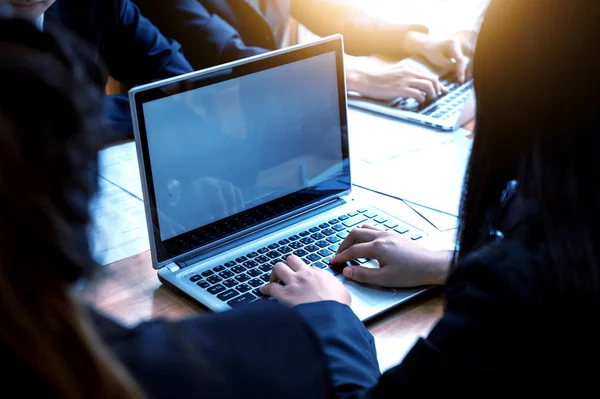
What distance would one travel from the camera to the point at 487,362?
615 mm

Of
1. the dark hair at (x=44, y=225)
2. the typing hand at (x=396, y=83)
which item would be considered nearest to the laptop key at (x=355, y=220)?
the typing hand at (x=396, y=83)

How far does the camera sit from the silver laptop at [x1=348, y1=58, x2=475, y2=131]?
5.11ft

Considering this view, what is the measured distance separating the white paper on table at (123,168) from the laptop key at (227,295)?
0.38 metres

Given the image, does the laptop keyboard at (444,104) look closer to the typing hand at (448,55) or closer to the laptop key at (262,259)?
the typing hand at (448,55)

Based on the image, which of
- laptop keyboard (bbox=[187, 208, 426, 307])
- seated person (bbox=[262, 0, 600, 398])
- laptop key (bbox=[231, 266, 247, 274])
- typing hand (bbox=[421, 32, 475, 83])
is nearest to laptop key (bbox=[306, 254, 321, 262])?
laptop keyboard (bbox=[187, 208, 426, 307])

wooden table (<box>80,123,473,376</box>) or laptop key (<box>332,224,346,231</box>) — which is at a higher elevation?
laptop key (<box>332,224,346,231</box>)

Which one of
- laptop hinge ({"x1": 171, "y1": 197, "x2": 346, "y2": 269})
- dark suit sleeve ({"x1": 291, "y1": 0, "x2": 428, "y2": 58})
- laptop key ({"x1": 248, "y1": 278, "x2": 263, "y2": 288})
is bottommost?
laptop key ({"x1": 248, "y1": 278, "x2": 263, "y2": 288})

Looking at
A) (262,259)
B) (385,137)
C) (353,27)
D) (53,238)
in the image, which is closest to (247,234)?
(262,259)

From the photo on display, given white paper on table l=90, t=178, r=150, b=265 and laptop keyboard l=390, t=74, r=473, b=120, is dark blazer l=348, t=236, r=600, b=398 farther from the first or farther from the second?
laptop keyboard l=390, t=74, r=473, b=120

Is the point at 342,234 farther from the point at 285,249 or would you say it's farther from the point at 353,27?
the point at 353,27

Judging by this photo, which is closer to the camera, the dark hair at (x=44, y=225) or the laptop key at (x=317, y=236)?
the dark hair at (x=44, y=225)

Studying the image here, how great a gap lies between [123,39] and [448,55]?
0.87 m

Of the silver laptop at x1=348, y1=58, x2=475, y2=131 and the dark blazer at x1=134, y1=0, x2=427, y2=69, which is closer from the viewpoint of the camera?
the silver laptop at x1=348, y1=58, x2=475, y2=131

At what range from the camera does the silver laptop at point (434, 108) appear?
5.11 feet
